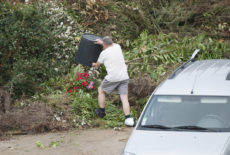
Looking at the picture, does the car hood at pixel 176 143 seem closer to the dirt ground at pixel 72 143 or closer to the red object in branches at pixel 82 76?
the dirt ground at pixel 72 143

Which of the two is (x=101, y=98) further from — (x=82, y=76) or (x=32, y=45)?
(x=32, y=45)

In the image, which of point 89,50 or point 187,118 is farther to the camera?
point 89,50

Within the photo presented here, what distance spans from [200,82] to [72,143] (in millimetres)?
2713

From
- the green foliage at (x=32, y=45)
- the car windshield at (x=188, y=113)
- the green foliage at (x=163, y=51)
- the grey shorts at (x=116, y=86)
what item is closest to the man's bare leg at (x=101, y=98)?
the grey shorts at (x=116, y=86)

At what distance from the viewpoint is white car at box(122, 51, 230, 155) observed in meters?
Answer: 5.67

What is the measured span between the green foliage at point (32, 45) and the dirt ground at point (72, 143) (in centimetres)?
144

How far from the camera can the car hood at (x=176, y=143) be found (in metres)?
5.55

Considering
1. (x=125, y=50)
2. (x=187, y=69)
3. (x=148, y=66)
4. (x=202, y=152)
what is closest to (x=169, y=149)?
(x=202, y=152)

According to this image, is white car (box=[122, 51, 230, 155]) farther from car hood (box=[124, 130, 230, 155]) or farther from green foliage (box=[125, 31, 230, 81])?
green foliage (box=[125, 31, 230, 81])

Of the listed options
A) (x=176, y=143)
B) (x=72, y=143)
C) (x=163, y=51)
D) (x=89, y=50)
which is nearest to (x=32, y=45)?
(x=89, y=50)

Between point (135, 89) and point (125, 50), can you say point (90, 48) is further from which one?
point (125, 50)

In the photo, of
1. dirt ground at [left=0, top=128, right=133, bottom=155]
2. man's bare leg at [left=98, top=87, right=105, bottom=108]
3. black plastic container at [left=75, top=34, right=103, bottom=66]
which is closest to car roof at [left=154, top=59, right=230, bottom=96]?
dirt ground at [left=0, top=128, right=133, bottom=155]

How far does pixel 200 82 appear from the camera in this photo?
675 cm

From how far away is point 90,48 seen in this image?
10133 mm
